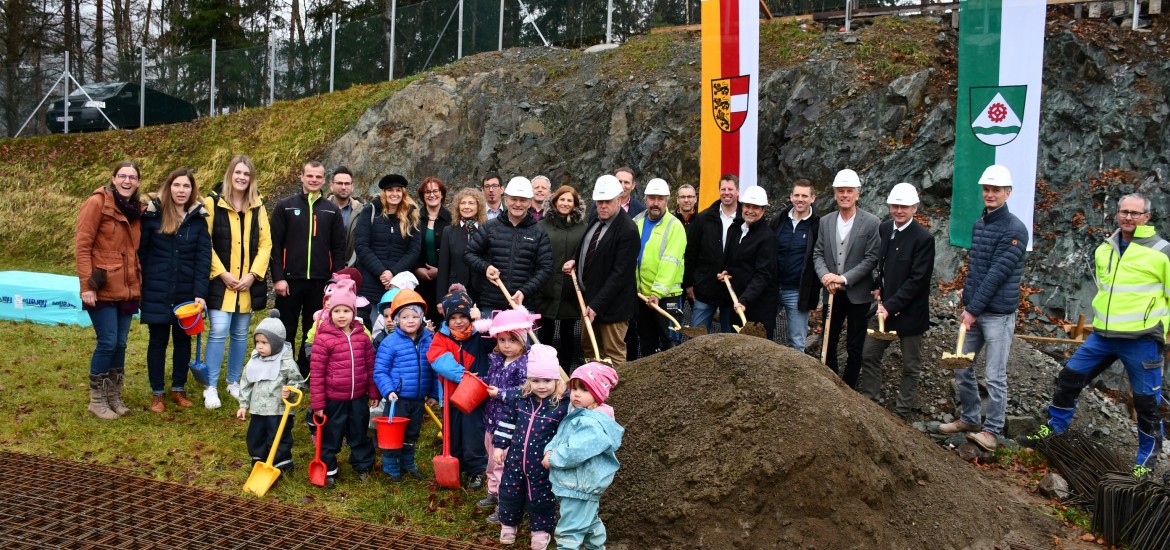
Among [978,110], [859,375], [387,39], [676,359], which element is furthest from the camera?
[387,39]

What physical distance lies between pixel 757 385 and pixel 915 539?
1.25 m

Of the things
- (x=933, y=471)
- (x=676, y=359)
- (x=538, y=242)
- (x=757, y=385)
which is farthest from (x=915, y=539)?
(x=538, y=242)

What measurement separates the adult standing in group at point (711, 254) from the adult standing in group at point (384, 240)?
2489 mm

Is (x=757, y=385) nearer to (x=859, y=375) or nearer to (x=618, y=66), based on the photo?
(x=859, y=375)

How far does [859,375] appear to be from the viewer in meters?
7.39

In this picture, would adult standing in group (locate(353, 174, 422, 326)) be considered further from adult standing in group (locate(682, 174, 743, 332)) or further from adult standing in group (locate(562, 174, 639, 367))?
adult standing in group (locate(682, 174, 743, 332))

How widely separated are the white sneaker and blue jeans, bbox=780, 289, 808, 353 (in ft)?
16.2

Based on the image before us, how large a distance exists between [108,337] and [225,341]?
0.84 meters

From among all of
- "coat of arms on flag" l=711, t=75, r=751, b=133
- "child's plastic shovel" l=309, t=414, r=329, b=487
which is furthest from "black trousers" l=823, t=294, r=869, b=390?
"child's plastic shovel" l=309, t=414, r=329, b=487

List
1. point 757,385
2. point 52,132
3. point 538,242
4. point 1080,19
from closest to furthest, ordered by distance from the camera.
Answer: point 757,385 → point 538,242 → point 1080,19 → point 52,132

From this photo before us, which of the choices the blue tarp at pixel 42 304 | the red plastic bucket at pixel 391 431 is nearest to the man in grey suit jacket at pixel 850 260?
the red plastic bucket at pixel 391 431

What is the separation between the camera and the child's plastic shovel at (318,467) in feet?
18.6

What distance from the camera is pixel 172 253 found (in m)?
6.77

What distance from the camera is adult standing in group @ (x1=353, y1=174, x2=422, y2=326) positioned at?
7.36 m
